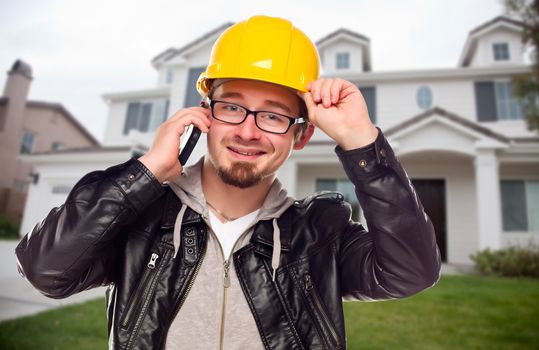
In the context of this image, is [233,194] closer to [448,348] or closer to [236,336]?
[236,336]

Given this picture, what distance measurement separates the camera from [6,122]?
17.1 metres

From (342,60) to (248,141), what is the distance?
42.8 feet

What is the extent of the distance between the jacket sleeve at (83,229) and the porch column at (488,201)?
918 centimetres

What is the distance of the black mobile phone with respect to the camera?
1.26 m

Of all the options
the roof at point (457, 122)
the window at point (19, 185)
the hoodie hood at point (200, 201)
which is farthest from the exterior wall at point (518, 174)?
the window at point (19, 185)

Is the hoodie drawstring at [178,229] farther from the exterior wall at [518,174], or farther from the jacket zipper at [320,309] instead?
the exterior wall at [518,174]

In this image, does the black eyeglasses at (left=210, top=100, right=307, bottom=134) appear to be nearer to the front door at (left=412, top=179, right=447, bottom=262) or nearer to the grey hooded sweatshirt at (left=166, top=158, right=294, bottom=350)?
the grey hooded sweatshirt at (left=166, top=158, right=294, bottom=350)

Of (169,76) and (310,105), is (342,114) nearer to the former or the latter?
(310,105)

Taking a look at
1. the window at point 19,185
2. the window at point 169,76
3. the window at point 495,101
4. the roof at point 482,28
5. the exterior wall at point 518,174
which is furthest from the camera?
the window at point 19,185

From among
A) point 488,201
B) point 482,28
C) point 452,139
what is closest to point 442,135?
point 452,139

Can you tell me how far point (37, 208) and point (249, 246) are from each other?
13106 millimetres

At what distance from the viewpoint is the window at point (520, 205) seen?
987 cm

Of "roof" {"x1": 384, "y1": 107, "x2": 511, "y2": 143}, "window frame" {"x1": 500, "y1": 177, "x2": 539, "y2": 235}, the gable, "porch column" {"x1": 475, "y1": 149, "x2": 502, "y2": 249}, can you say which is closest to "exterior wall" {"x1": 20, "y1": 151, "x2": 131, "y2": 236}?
the gable

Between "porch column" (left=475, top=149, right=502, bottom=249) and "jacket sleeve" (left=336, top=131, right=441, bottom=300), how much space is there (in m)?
8.63
